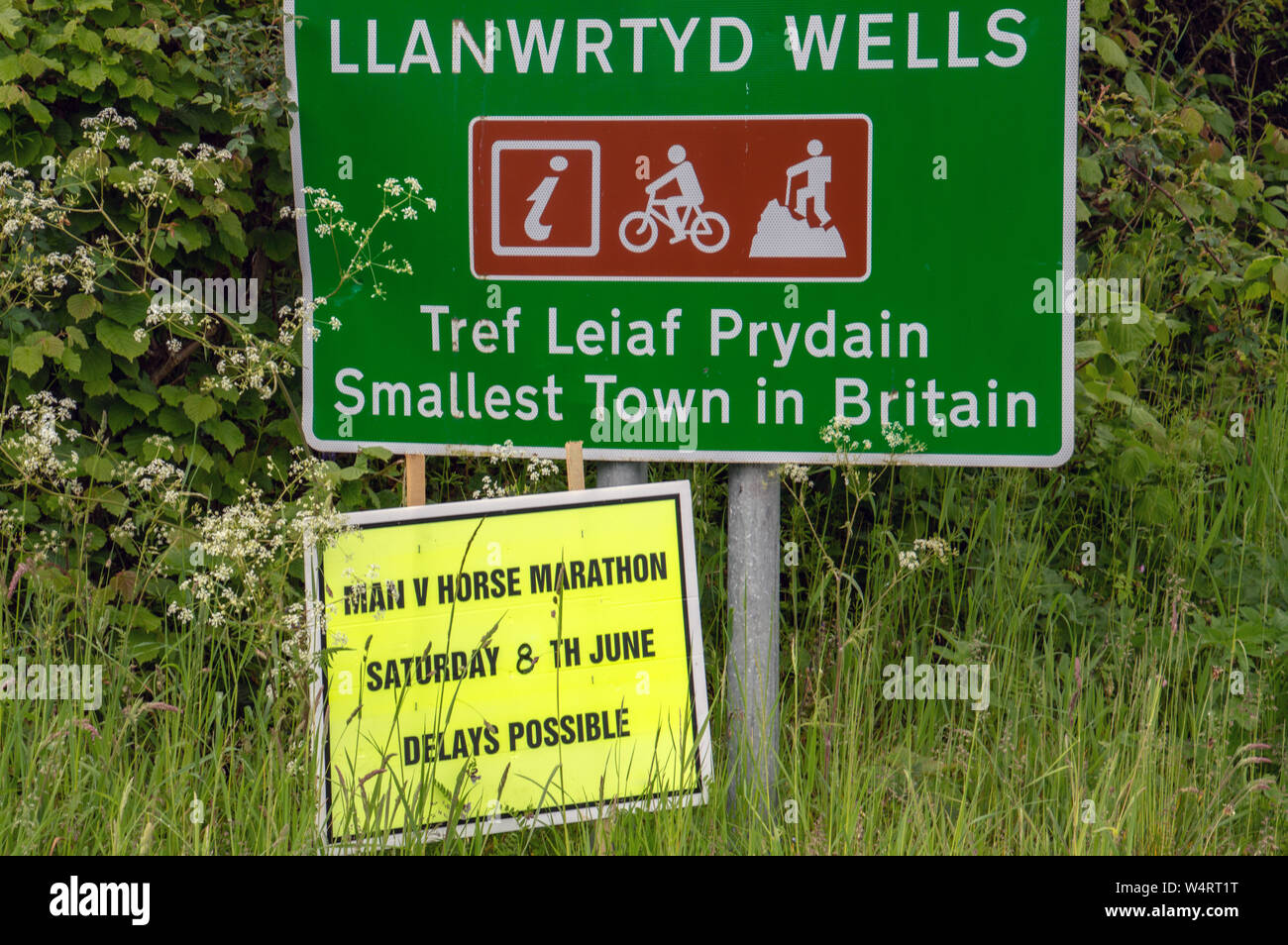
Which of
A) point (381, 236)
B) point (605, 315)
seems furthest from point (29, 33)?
point (605, 315)

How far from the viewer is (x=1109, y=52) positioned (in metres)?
3.68

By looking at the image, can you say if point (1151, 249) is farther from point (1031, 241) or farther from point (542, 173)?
point (542, 173)

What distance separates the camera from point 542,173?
296 centimetres

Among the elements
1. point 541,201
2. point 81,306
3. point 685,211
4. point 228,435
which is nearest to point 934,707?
point 685,211

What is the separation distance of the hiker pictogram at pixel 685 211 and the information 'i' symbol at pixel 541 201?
0.23 m

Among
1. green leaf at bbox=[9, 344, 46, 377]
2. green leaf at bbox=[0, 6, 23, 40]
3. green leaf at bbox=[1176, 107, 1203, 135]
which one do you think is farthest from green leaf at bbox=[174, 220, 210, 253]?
green leaf at bbox=[1176, 107, 1203, 135]

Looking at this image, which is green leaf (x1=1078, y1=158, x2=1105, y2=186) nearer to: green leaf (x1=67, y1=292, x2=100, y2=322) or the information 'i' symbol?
the information 'i' symbol

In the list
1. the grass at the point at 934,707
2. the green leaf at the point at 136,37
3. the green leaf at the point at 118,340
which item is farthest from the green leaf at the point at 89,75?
the grass at the point at 934,707

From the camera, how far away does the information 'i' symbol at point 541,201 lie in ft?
9.67

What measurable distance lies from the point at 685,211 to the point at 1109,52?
1705mm

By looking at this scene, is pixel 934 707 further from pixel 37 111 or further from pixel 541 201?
pixel 37 111

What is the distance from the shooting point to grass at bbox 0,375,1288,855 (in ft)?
8.58

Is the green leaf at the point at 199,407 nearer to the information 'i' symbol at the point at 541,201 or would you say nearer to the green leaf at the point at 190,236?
the green leaf at the point at 190,236

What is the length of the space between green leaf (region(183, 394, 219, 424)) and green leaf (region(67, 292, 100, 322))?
1.08ft
